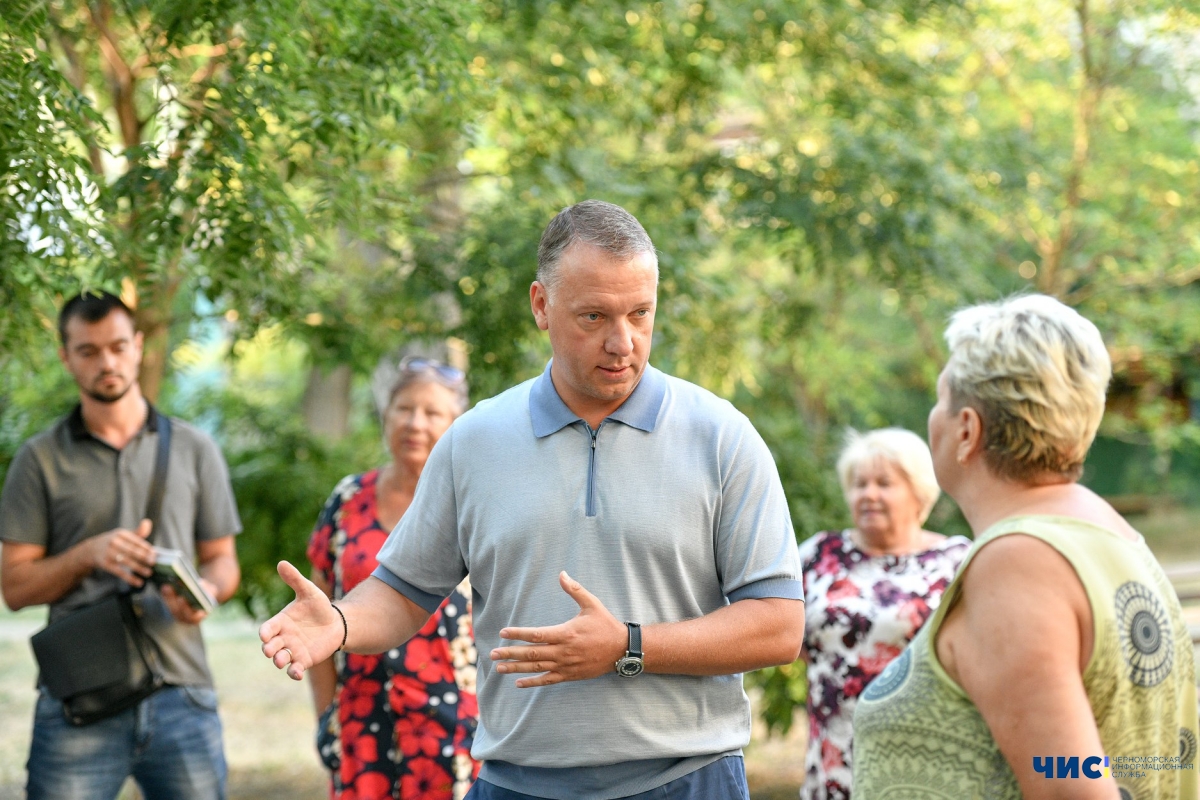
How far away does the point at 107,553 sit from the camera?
3262mm

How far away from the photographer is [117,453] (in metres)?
3.55

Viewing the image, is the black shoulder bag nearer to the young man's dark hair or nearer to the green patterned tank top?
the young man's dark hair

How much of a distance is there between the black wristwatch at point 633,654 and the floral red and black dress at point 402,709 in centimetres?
142

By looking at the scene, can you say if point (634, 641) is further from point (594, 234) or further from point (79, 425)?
point (79, 425)

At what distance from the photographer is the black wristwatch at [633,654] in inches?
78.8

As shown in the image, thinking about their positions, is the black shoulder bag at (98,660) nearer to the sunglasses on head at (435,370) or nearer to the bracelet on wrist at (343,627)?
the sunglasses on head at (435,370)

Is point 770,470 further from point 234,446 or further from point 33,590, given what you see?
point 234,446

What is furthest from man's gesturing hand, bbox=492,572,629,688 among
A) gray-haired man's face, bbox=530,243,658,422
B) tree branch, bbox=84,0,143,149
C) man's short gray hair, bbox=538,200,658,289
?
tree branch, bbox=84,0,143,149

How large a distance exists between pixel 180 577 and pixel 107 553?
0.73ft

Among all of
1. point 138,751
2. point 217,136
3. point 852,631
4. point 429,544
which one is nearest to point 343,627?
point 429,544

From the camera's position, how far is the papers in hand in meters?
3.24

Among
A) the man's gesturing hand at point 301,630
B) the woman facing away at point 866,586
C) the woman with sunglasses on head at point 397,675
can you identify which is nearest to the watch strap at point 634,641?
the man's gesturing hand at point 301,630

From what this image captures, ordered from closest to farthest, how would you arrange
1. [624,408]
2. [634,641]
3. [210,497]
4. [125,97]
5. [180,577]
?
[634,641] → [624,408] → [180,577] → [210,497] → [125,97]

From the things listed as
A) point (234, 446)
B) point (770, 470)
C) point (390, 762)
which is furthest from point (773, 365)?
point (770, 470)
